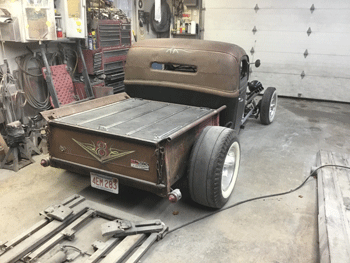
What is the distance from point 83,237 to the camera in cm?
251

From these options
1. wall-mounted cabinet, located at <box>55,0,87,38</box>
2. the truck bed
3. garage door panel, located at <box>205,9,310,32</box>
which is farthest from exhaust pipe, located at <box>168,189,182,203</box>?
garage door panel, located at <box>205,9,310,32</box>

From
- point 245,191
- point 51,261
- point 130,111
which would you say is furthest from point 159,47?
point 51,261

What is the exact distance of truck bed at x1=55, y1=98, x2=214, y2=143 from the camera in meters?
2.59

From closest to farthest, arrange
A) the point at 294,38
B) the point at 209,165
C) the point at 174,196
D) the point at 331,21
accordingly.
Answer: the point at 174,196 → the point at 209,165 → the point at 331,21 → the point at 294,38

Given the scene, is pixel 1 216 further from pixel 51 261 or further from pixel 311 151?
pixel 311 151

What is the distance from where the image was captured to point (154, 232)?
250 centimetres

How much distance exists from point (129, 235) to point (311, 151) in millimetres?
3350

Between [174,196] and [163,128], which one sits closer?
[174,196]

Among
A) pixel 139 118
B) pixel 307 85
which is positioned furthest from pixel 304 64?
pixel 139 118

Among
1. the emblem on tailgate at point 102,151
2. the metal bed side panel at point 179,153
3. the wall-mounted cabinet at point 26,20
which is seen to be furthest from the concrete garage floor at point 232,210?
the wall-mounted cabinet at point 26,20

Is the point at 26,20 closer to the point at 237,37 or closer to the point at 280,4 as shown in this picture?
the point at 237,37

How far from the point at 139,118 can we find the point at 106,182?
2.46ft

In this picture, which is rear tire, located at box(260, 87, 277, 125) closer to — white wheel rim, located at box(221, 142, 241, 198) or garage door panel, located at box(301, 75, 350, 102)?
white wheel rim, located at box(221, 142, 241, 198)

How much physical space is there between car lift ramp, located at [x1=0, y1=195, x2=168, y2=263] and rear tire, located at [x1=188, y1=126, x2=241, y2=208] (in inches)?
18.5
